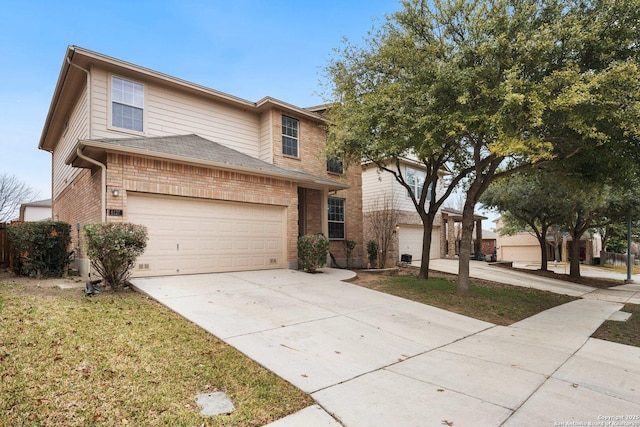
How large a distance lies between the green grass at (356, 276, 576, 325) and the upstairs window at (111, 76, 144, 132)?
8471 mm

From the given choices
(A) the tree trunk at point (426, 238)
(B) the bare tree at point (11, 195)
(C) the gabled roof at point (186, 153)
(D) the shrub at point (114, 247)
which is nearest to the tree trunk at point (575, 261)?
(A) the tree trunk at point (426, 238)

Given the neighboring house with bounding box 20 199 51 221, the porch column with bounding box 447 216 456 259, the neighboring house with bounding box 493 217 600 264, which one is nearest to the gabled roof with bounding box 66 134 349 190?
the porch column with bounding box 447 216 456 259

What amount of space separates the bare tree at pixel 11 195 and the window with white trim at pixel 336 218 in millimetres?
32921

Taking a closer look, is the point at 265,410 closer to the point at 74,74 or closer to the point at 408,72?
the point at 408,72

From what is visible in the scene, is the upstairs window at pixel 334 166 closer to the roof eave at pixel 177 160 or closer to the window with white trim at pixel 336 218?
the window with white trim at pixel 336 218

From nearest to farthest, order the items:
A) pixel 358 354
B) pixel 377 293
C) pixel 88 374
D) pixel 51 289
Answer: pixel 88 374 < pixel 358 354 < pixel 51 289 < pixel 377 293

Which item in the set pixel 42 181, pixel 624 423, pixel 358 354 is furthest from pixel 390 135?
pixel 42 181

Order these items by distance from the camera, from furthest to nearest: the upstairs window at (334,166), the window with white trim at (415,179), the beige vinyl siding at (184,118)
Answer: the window with white trim at (415,179), the upstairs window at (334,166), the beige vinyl siding at (184,118)

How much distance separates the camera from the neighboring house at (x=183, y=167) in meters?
8.90

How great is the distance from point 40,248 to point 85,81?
5.04 meters

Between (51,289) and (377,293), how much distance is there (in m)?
7.32

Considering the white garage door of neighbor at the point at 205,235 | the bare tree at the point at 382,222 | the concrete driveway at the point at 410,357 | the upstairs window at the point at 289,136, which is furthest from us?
the bare tree at the point at 382,222

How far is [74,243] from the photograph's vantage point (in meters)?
11.4

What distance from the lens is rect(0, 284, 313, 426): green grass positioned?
2932mm
